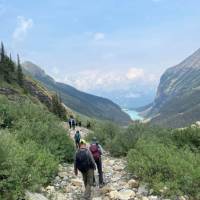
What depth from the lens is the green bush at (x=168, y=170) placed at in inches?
603

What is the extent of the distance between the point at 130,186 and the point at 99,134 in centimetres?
1931

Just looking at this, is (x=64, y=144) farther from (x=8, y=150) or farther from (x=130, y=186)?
(x=8, y=150)

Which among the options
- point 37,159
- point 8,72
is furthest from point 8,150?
point 8,72

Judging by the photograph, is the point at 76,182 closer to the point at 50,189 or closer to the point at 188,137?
the point at 50,189

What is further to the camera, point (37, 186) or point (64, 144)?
point (64, 144)

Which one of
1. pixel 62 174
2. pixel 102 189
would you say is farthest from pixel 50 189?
pixel 62 174

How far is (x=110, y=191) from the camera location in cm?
1598

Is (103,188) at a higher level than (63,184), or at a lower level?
lower

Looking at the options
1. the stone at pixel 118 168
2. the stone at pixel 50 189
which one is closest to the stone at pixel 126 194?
the stone at pixel 50 189

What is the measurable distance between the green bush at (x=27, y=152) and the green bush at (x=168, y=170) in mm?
3750

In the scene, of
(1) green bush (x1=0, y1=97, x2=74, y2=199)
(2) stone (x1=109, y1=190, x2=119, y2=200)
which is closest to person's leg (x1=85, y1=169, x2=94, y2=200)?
(2) stone (x1=109, y1=190, x2=119, y2=200)

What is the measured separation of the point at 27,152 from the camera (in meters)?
15.4

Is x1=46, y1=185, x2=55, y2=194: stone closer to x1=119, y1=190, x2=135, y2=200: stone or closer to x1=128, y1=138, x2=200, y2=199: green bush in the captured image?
x1=119, y1=190, x2=135, y2=200: stone

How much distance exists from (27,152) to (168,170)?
571cm
